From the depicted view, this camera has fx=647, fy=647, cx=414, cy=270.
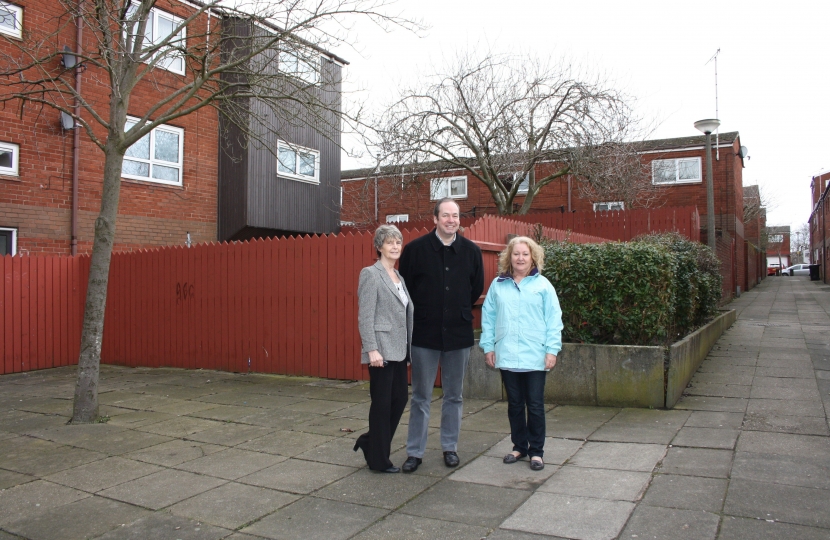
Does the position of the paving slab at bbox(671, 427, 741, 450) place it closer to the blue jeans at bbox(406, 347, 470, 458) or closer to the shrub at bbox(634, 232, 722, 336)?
the blue jeans at bbox(406, 347, 470, 458)

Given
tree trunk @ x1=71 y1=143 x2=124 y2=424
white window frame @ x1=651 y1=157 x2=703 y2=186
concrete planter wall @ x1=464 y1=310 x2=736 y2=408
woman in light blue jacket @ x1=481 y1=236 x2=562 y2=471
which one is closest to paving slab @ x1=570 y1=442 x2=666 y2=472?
woman in light blue jacket @ x1=481 y1=236 x2=562 y2=471

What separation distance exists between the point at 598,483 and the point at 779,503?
1.00 metres

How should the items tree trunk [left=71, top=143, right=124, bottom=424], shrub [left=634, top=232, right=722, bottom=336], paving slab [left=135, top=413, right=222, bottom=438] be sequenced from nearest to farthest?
paving slab [left=135, top=413, right=222, bottom=438]
tree trunk [left=71, top=143, right=124, bottom=424]
shrub [left=634, top=232, right=722, bottom=336]

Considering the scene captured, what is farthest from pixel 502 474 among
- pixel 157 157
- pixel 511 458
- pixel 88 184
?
pixel 157 157

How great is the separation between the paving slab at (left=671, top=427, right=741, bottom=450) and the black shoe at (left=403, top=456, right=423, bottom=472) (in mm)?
2015

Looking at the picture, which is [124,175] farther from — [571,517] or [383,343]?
[571,517]

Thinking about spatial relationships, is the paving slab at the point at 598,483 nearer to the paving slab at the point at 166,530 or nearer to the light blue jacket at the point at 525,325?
the light blue jacket at the point at 525,325

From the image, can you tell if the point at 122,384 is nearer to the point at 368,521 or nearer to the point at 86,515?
the point at 86,515

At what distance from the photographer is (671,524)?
134 inches

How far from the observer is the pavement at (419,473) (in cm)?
349

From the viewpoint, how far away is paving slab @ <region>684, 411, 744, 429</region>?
17.9 feet

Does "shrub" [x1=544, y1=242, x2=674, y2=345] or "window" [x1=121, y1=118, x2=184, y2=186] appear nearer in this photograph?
"shrub" [x1=544, y1=242, x2=674, y2=345]

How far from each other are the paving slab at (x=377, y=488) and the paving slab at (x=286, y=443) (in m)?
0.84

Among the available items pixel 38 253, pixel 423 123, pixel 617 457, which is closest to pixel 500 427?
pixel 617 457
